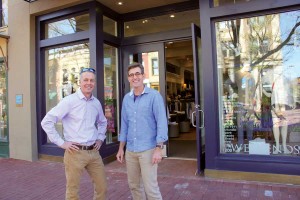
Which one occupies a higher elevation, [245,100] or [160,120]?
[245,100]

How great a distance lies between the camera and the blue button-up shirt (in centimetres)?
308

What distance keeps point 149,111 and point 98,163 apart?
33.1 inches

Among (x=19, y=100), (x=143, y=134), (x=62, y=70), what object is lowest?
(x=143, y=134)

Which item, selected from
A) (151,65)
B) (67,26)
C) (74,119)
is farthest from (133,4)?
(74,119)

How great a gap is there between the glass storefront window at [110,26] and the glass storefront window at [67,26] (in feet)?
1.39

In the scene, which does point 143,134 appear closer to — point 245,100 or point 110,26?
point 245,100

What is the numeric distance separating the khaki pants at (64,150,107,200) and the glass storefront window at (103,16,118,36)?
4.25 metres

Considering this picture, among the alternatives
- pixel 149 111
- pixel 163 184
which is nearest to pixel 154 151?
pixel 149 111

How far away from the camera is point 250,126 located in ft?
17.7

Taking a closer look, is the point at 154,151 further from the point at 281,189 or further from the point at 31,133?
the point at 31,133

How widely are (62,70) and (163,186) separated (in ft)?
13.6

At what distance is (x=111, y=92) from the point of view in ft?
23.1

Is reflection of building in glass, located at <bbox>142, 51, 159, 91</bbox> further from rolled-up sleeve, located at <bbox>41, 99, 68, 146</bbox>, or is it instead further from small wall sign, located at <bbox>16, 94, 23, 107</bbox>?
rolled-up sleeve, located at <bbox>41, 99, 68, 146</bbox>

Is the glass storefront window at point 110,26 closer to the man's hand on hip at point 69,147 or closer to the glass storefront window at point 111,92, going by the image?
the glass storefront window at point 111,92
